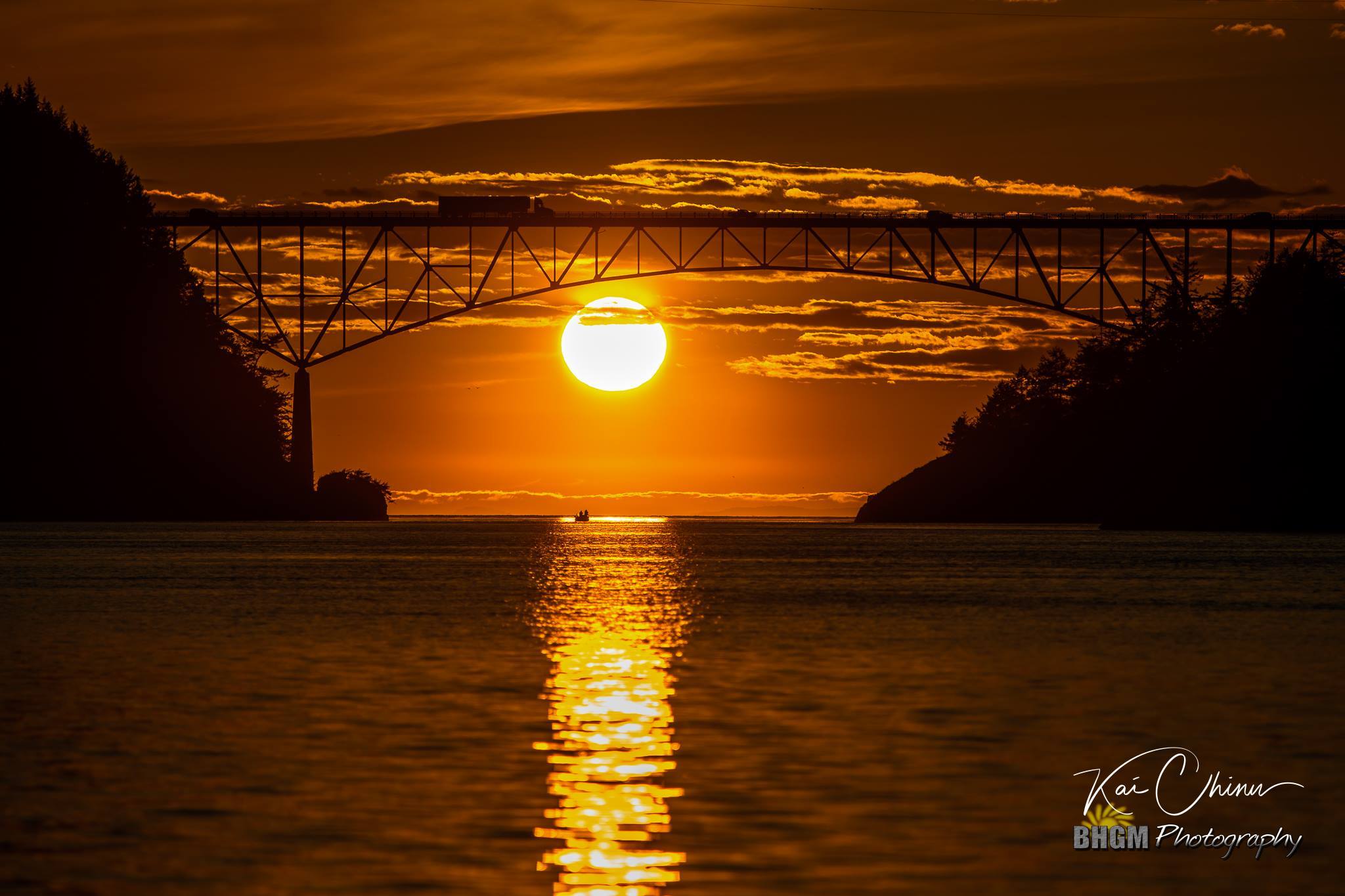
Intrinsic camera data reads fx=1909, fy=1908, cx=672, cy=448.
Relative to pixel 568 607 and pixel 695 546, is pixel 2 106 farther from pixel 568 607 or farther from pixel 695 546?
pixel 568 607

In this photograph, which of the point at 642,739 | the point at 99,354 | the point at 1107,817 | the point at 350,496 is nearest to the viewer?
the point at 1107,817

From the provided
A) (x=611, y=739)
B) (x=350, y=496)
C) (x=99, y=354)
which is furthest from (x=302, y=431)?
(x=611, y=739)

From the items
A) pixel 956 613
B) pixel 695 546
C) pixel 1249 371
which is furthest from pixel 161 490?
pixel 956 613

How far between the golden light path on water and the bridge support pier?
6270 centimetres

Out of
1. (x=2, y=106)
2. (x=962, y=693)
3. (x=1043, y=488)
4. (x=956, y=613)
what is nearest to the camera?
(x=962, y=693)

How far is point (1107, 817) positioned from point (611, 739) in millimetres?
7242

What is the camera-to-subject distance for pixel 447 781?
1900 cm

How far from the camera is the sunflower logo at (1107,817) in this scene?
16625 millimetres

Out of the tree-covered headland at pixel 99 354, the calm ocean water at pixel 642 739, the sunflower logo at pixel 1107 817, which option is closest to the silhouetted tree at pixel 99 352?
the tree-covered headland at pixel 99 354

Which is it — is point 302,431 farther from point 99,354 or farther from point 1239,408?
point 1239,408

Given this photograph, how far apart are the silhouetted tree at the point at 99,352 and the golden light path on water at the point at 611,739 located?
67055mm

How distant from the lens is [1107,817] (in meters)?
17.0

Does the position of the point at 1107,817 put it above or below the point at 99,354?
below

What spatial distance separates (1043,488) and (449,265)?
9761 cm
